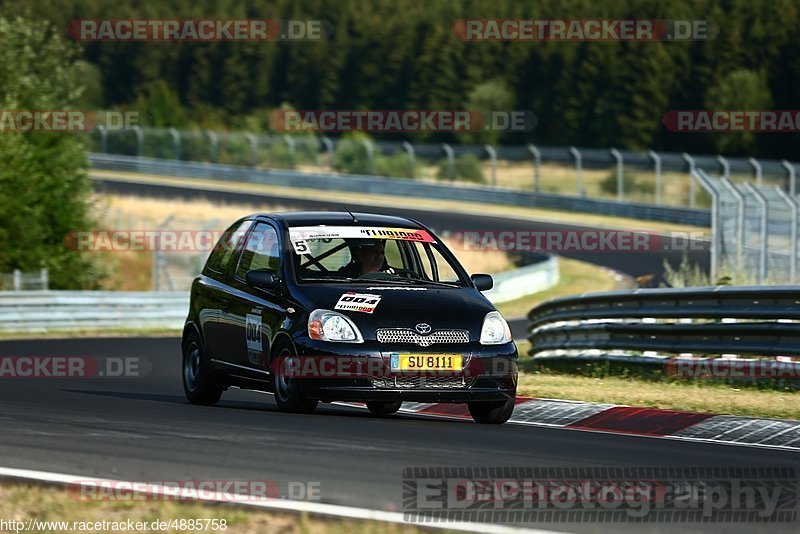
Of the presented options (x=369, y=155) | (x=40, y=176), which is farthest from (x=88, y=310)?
(x=369, y=155)

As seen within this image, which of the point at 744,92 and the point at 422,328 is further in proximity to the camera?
the point at 744,92

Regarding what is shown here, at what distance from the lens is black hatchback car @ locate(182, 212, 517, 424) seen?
11016mm

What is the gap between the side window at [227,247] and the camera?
42.5ft

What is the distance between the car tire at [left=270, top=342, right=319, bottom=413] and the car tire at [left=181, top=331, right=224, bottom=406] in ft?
4.21

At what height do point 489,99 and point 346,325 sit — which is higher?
point 489,99

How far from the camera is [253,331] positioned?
1198 centimetres

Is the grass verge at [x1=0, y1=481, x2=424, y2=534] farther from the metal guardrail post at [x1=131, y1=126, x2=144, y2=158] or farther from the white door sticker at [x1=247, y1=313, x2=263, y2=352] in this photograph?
the metal guardrail post at [x1=131, y1=126, x2=144, y2=158]

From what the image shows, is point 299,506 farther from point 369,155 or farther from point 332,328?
point 369,155

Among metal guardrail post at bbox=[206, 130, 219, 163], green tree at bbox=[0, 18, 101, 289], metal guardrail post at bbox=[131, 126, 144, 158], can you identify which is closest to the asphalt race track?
green tree at bbox=[0, 18, 101, 289]

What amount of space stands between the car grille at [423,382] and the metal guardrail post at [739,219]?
11523 millimetres

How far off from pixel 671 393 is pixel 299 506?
6.95 meters

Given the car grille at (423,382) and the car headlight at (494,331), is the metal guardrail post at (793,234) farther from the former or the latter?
the car grille at (423,382)

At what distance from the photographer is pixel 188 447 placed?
902 cm

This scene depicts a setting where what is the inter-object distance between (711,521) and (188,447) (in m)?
3.29
